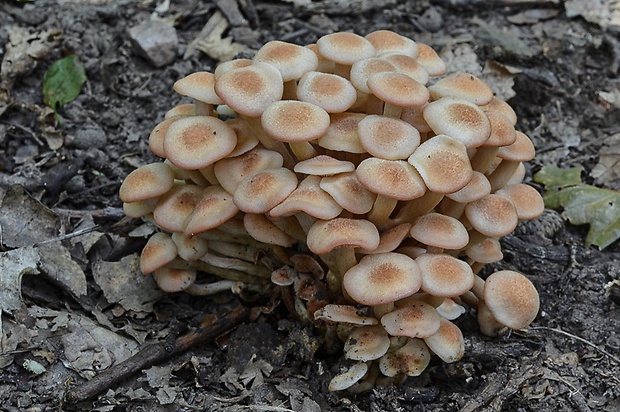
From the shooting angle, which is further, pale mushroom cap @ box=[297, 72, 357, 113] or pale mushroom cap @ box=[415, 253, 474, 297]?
pale mushroom cap @ box=[297, 72, 357, 113]

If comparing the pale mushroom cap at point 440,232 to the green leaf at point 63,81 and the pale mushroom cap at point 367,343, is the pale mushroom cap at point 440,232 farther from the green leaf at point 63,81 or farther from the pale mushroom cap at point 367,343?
the green leaf at point 63,81

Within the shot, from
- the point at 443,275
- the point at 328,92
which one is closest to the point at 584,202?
the point at 443,275

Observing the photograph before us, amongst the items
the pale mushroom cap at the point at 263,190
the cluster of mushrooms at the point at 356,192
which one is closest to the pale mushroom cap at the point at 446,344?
the cluster of mushrooms at the point at 356,192

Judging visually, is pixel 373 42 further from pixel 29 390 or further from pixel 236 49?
pixel 29 390

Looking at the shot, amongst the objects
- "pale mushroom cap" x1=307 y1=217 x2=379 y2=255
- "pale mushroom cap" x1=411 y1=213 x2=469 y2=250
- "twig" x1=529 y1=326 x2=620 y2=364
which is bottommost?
"twig" x1=529 y1=326 x2=620 y2=364

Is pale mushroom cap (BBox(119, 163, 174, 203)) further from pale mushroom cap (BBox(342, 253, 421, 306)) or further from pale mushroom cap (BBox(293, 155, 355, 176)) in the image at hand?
pale mushroom cap (BBox(342, 253, 421, 306))

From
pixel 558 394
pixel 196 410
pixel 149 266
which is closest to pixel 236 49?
pixel 149 266

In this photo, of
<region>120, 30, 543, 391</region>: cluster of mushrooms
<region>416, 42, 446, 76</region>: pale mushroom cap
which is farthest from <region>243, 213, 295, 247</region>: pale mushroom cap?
<region>416, 42, 446, 76</region>: pale mushroom cap
